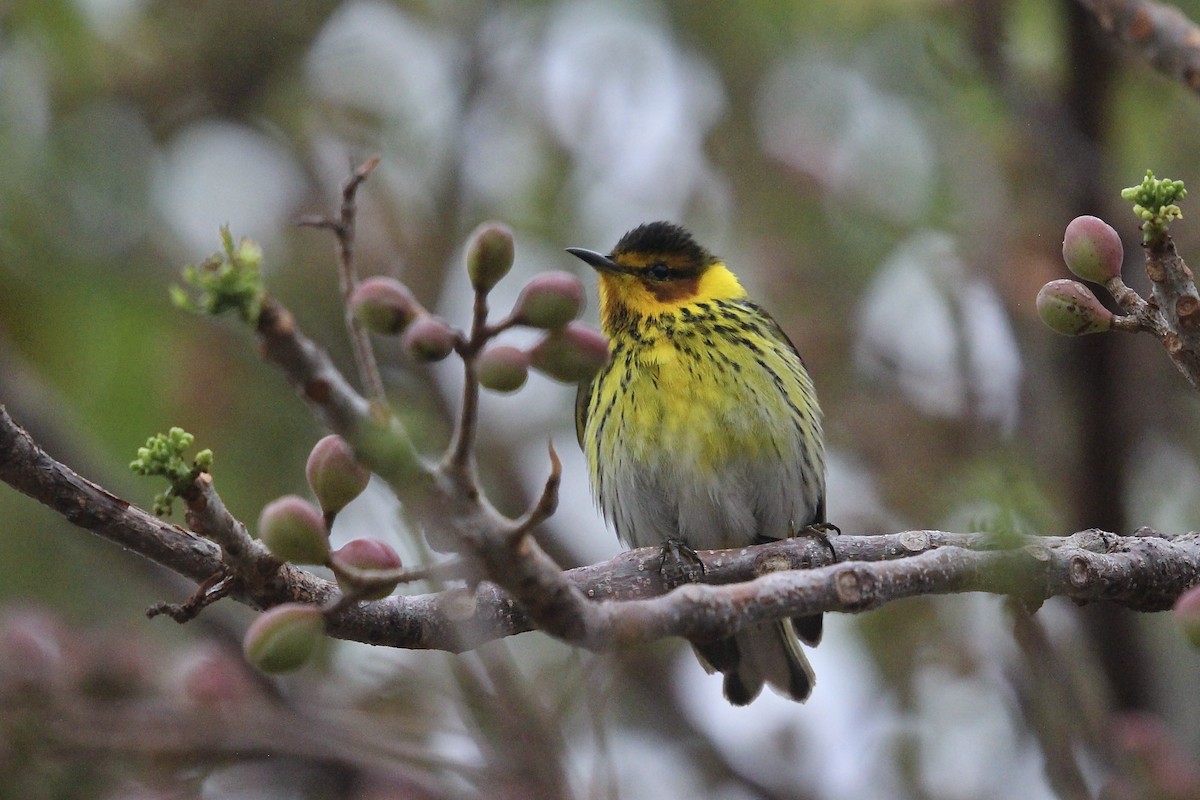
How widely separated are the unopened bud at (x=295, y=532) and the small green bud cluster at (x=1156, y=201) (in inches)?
53.3

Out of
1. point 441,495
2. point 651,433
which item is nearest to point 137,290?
point 651,433

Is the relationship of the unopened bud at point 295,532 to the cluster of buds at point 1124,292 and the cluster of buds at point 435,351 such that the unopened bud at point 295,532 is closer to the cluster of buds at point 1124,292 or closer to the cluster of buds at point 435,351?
the cluster of buds at point 435,351

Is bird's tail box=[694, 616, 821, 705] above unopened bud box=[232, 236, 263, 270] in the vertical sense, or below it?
above

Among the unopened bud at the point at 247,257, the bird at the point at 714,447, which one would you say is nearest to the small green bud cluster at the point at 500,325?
the unopened bud at the point at 247,257

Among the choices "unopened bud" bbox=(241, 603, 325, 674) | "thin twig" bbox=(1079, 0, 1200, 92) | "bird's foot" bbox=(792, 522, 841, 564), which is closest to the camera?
"unopened bud" bbox=(241, 603, 325, 674)

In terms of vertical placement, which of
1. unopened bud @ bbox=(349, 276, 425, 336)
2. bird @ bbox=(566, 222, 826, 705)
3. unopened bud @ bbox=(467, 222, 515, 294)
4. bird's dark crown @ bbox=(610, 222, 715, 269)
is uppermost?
bird's dark crown @ bbox=(610, 222, 715, 269)

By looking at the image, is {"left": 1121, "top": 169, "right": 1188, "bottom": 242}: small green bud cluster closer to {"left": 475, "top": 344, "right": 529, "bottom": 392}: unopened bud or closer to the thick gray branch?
the thick gray branch

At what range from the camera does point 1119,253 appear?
2.31 metres

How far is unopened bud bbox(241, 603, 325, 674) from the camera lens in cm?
188

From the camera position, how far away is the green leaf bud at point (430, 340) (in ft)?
5.65

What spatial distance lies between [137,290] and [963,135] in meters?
4.06

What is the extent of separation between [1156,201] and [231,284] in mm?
1460

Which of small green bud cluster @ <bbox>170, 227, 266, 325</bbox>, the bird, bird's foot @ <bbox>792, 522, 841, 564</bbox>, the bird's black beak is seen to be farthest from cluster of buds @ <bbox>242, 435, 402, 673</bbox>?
the bird's black beak

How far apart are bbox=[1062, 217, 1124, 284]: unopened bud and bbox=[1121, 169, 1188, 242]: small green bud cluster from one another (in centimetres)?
11
